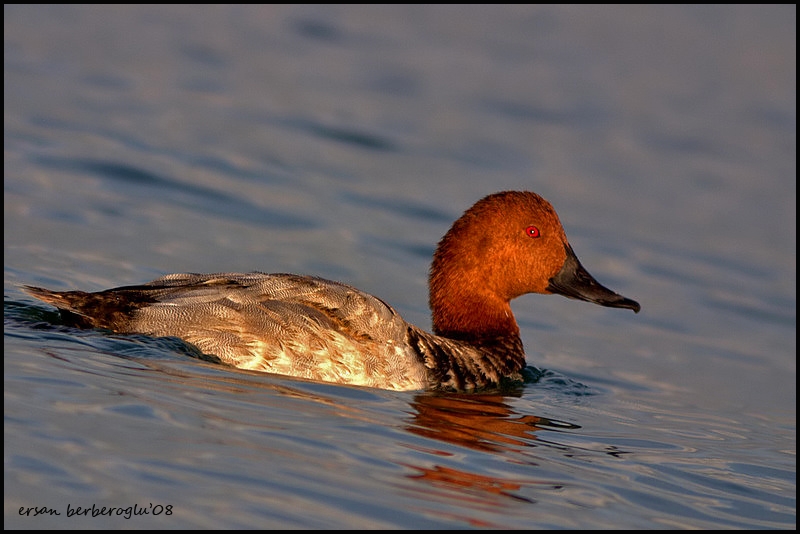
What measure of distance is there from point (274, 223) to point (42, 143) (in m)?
2.96

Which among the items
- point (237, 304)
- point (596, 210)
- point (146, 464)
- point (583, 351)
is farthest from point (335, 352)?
point (596, 210)

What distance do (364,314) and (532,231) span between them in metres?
1.63

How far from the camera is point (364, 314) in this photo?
7648 mm

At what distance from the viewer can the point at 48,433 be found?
577 cm

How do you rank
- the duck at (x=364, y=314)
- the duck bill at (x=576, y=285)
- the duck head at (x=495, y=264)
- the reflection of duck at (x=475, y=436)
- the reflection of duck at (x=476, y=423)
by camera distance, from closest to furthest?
the reflection of duck at (x=475, y=436), the reflection of duck at (x=476, y=423), the duck at (x=364, y=314), the duck head at (x=495, y=264), the duck bill at (x=576, y=285)

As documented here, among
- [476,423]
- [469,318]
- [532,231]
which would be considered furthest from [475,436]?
[532,231]

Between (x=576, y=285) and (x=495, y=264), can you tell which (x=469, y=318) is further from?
(x=576, y=285)

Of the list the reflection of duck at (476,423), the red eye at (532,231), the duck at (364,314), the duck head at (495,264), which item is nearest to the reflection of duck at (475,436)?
the reflection of duck at (476,423)

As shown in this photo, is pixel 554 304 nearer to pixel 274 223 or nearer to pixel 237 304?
pixel 274 223

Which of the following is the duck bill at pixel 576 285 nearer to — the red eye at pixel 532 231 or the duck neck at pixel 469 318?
the red eye at pixel 532 231

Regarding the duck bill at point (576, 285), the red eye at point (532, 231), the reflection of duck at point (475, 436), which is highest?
the red eye at point (532, 231)

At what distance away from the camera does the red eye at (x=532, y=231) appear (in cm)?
869

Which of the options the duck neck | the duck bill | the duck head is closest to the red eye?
the duck head

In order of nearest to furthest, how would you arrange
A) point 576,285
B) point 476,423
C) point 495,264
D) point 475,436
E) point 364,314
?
point 475,436 < point 476,423 < point 364,314 < point 495,264 < point 576,285
